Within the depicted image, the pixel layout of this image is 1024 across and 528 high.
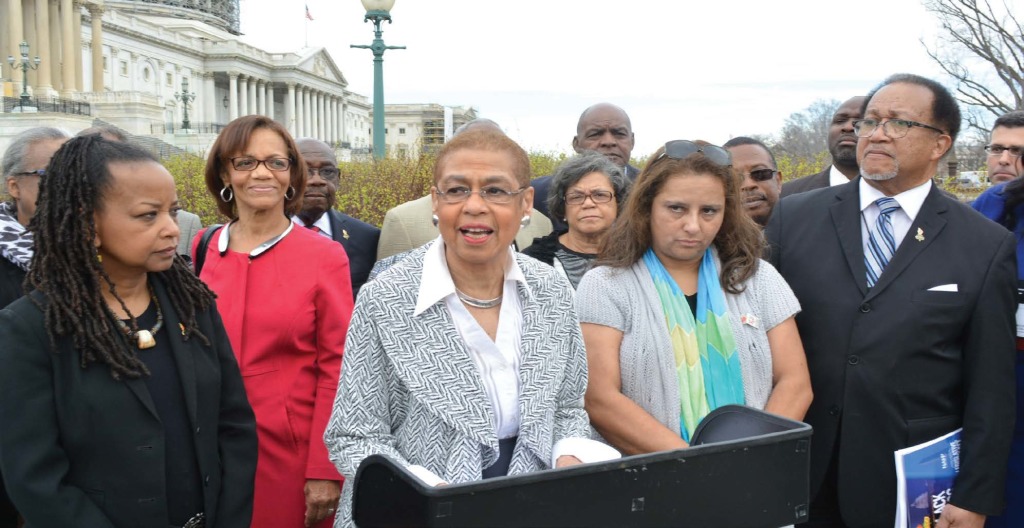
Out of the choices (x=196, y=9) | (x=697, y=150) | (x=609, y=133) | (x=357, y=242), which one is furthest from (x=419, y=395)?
(x=196, y=9)

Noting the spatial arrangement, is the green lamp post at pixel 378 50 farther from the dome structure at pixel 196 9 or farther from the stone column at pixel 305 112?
the dome structure at pixel 196 9

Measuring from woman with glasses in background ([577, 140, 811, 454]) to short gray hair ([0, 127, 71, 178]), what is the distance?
3029 mm

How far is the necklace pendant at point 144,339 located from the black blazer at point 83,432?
8cm

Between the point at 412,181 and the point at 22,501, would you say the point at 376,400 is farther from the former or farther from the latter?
the point at 412,181

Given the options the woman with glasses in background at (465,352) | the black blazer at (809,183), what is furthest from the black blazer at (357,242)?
the black blazer at (809,183)

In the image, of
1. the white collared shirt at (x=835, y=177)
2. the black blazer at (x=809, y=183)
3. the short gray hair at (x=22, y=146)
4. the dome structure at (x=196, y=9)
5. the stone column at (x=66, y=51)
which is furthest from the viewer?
the dome structure at (x=196, y=9)

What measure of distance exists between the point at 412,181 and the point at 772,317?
29.4ft

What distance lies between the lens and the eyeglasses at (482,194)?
2.80m

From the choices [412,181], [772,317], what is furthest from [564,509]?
[412,181]

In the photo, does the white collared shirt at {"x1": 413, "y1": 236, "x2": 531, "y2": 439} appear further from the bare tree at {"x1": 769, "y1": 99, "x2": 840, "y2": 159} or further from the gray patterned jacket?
the bare tree at {"x1": 769, "y1": 99, "x2": 840, "y2": 159}

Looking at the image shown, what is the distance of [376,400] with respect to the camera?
2.73 meters

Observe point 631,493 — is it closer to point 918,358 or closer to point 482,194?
point 482,194

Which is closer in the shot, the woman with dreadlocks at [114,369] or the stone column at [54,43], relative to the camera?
the woman with dreadlocks at [114,369]

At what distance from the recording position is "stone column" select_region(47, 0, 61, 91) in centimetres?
5906
